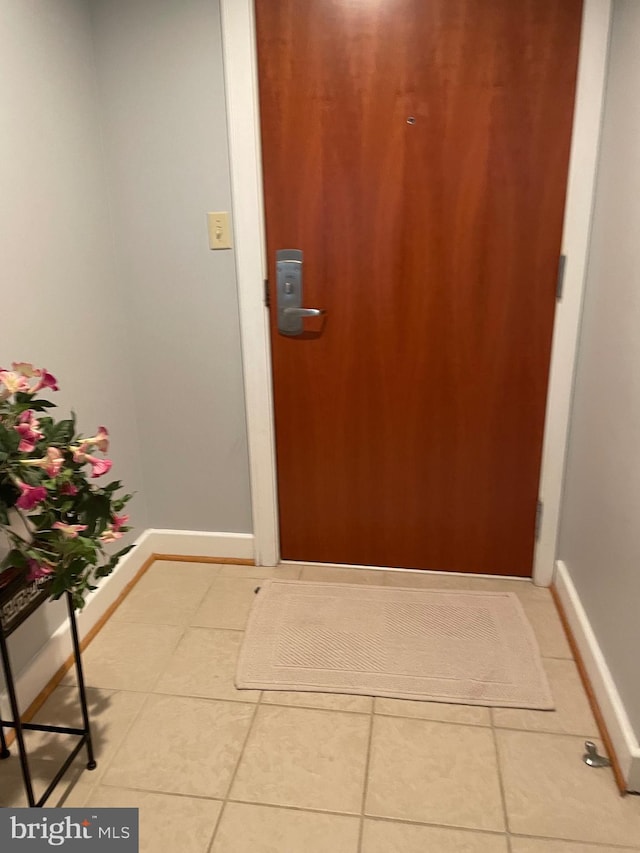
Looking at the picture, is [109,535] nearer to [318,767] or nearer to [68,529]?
[68,529]

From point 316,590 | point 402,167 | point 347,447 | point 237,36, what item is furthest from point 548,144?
point 316,590

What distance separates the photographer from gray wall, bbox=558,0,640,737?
1604 millimetres

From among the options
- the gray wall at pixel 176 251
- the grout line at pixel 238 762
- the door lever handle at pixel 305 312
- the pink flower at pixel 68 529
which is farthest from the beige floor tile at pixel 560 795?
the door lever handle at pixel 305 312

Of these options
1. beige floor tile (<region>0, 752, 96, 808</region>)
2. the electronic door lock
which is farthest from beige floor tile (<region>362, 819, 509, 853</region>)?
the electronic door lock

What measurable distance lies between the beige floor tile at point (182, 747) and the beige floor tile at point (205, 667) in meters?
0.04

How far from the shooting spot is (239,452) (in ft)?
7.77

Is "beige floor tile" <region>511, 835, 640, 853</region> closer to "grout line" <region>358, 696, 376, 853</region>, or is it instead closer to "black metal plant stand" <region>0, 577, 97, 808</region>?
"grout line" <region>358, 696, 376, 853</region>

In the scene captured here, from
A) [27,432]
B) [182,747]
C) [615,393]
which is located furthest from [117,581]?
[615,393]

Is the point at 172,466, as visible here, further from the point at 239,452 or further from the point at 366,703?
the point at 366,703

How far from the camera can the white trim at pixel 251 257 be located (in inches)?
76.4

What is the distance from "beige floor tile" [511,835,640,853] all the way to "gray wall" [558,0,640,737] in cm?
27

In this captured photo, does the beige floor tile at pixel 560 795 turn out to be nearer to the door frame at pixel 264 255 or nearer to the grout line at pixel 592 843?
the grout line at pixel 592 843

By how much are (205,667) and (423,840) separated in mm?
788

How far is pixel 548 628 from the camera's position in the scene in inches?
82.5
